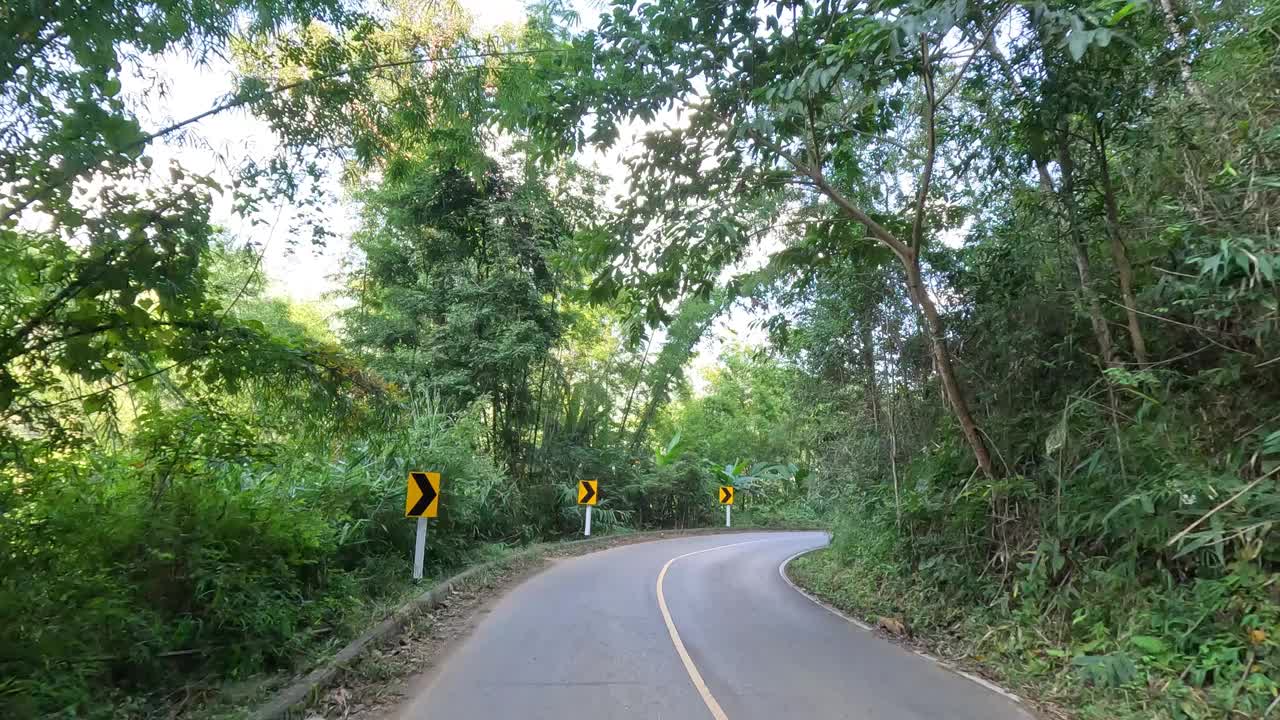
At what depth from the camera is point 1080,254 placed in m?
7.89

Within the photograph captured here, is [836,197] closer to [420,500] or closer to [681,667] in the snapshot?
[681,667]

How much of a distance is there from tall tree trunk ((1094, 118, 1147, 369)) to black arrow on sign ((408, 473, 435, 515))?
9167 mm

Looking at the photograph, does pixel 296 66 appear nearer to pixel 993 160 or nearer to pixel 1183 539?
pixel 993 160

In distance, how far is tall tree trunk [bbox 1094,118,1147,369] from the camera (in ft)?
23.7

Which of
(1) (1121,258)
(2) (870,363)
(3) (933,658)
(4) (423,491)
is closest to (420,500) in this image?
(4) (423,491)

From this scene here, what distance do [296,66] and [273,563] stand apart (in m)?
5.09

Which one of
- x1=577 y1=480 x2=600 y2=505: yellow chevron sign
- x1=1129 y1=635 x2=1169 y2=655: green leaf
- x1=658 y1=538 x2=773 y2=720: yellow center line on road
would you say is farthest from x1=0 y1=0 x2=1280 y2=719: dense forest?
x1=577 y1=480 x2=600 y2=505: yellow chevron sign

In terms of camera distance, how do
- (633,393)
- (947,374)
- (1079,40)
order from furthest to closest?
(633,393) < (947,374) < (1079,40)

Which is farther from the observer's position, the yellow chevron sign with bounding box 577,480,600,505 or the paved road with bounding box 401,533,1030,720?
the yellow chevron sign with bounding box 577,480,600,505

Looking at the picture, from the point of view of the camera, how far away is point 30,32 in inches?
159

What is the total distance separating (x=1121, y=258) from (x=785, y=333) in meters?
5.27

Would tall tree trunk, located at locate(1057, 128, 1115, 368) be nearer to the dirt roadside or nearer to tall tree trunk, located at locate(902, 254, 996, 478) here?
tall tree trunk, located at locate(902, 254, 996, 478)

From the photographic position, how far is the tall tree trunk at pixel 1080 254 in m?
7.56

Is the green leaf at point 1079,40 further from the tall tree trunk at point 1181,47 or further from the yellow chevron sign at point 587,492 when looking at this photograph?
the yellow chevron sign at point 587,492
